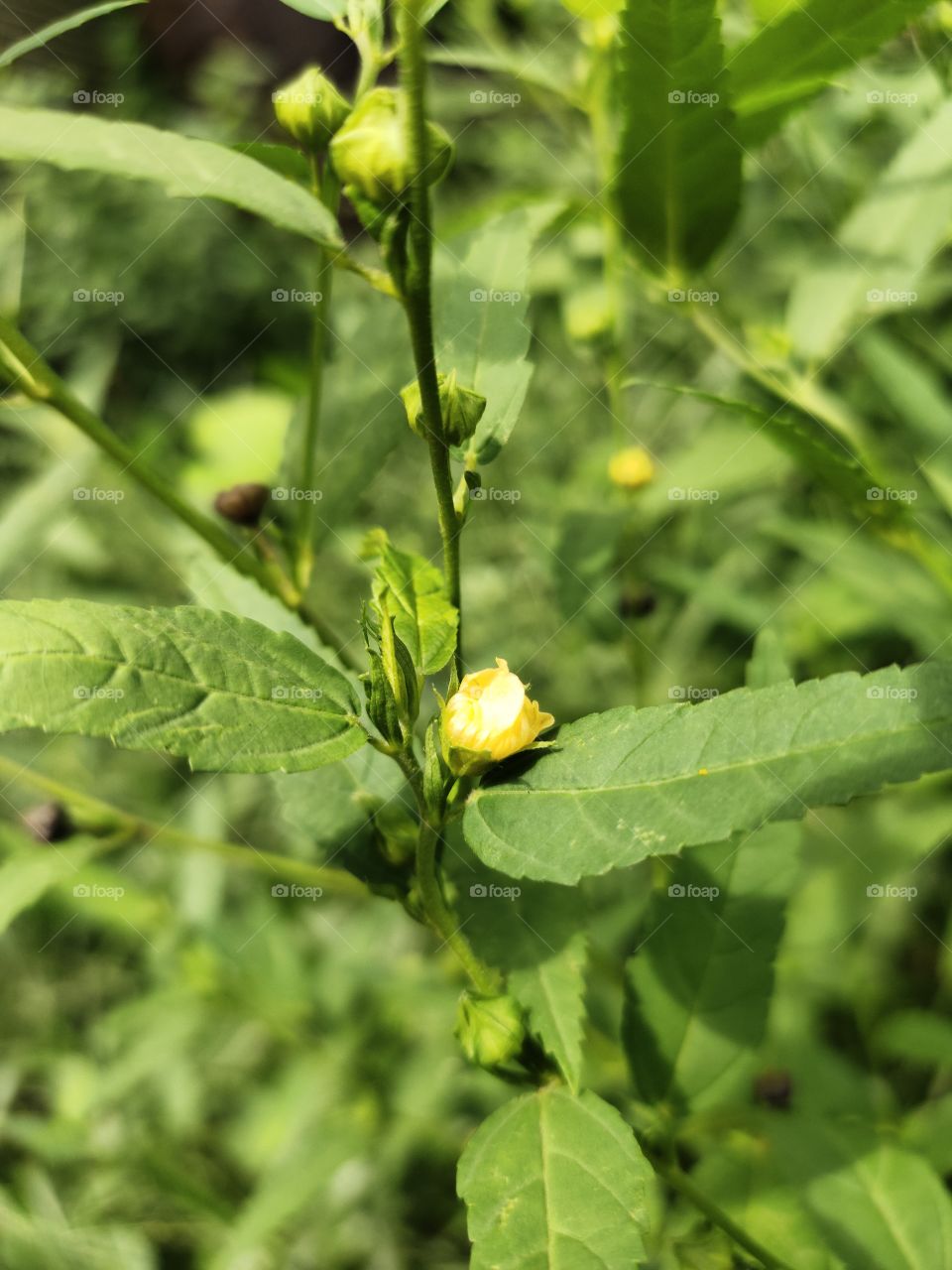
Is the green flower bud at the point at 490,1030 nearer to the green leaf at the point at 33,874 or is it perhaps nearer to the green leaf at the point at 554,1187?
the green leaf at the point at 554,1187

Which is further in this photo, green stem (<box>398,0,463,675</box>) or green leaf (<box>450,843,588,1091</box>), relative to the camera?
green leaf (<box>450,843,588,1091</box>)

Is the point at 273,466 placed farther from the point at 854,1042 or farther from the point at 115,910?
the point at 854,1042

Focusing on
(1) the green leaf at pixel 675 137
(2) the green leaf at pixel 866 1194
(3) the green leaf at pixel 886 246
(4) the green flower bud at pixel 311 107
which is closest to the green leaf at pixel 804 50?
(1) the green leaf at pixel 675 137

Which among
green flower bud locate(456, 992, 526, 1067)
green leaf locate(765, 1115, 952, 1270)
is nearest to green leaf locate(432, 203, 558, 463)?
green flower bud locate(456, 992, 526, 1067)

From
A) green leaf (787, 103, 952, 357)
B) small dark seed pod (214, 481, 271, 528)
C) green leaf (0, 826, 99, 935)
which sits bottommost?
green leaf (0, 826, 99, 935)

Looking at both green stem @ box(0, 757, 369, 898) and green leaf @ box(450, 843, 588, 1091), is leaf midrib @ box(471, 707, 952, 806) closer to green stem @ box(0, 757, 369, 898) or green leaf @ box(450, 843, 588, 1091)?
green leaf @ box(450, 843, 588, 1091)

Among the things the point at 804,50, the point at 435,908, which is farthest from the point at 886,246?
the point at 435,908
